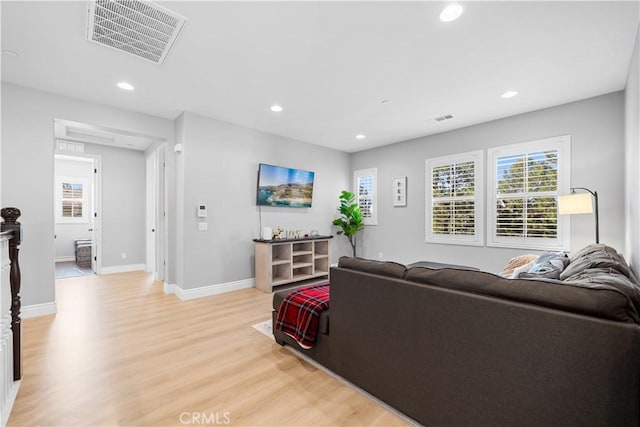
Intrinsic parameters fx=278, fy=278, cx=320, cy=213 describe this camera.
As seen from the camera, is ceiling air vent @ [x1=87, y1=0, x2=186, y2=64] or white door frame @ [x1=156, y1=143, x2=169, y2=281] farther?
white door frame @ [x1=156, y1=143, x2=169, y2=281]

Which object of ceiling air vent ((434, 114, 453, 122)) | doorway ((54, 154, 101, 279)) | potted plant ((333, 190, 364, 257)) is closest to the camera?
ceiling air vent ((434, 114, 453, 122))

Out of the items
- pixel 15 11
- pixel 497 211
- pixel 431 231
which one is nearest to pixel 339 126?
pixel 431 231

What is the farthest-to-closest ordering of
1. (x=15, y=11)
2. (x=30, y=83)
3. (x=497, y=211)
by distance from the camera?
(x=497, y=211), (x=30, y=83), (x=15, y=11)

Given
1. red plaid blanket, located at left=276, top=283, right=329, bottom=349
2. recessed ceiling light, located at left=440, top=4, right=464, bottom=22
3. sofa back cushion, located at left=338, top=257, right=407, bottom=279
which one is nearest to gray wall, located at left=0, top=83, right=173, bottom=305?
red plaid blanket, located at left=276, top=283, right=329, bottom=349

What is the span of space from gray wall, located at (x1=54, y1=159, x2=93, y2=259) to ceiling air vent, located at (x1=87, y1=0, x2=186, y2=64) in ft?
22.9

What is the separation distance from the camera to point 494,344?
1.28 metres

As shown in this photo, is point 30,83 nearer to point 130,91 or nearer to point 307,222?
point 130,91

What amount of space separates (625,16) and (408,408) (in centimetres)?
324

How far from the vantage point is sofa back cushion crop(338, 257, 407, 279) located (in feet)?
5.66

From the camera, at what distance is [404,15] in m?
2.09

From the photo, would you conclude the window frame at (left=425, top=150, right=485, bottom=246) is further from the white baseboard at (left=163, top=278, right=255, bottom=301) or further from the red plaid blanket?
the white baseboard at (left=163, top=278, right=255, bottom=301)

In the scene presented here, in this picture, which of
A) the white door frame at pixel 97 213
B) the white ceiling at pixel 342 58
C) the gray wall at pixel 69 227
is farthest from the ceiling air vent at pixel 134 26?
the gray wall at pixel 69 227

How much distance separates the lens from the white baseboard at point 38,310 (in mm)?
3225

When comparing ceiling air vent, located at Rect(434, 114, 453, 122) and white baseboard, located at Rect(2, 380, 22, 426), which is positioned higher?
ceiling air vent, located at Rect(434, 114, 453, 122)
